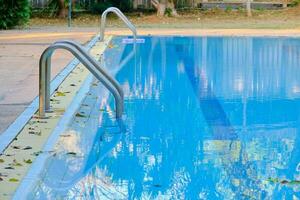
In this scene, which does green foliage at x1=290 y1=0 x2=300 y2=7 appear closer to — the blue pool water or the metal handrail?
the metal handrail

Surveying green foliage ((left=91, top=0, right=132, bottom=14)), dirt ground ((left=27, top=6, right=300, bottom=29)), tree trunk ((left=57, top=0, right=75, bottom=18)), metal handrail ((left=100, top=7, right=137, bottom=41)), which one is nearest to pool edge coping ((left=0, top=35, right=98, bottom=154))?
metal handrail ((left=100, top=7, right=137, bottom=41))

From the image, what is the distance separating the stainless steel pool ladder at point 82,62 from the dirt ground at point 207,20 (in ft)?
50.6

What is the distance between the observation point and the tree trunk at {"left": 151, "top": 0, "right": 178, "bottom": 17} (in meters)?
27.4

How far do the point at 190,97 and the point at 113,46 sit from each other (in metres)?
7.09

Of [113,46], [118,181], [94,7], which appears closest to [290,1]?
[94,7]

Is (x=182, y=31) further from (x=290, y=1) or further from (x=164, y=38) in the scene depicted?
(x=290, y=1)

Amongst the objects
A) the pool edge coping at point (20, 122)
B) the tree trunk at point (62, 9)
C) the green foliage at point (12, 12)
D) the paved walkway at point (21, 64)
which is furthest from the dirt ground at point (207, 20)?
the pool edge coping at point (20, 122)

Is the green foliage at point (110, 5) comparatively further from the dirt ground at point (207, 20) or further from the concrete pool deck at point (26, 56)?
the concrete pool deck at point (26, 56)

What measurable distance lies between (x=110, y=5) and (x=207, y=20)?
14.3ft

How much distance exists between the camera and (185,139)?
729 cm

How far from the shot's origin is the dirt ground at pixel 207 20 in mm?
23891

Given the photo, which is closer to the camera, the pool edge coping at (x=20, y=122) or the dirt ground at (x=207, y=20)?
the pool edge coping at (x=20, y=122)

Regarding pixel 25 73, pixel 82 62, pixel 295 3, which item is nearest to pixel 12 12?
pixel 25 73

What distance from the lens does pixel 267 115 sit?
8719mm
